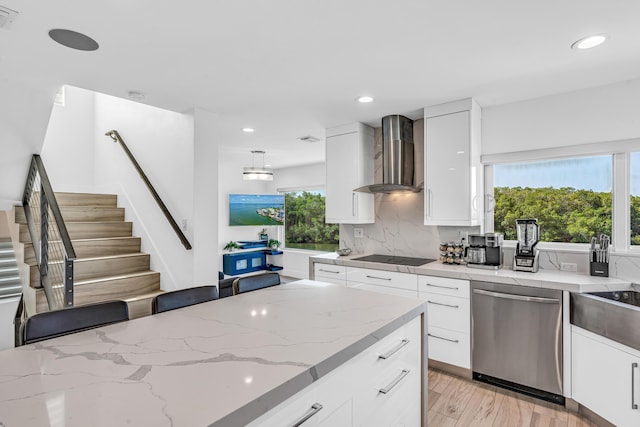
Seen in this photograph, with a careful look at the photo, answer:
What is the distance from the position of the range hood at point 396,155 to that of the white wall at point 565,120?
0.74 metres

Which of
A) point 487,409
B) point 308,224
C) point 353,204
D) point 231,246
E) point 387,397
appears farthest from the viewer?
point 308,224

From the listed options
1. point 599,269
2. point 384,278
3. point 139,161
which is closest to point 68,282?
point 139,161

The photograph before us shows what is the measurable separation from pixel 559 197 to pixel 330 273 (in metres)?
2.27

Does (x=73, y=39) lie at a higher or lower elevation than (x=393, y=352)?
higher

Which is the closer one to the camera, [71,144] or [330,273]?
Result: [330,273]

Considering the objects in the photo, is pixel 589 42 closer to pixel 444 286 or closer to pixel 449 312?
pixel 444 286

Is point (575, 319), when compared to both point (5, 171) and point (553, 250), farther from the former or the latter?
point (5, 171)

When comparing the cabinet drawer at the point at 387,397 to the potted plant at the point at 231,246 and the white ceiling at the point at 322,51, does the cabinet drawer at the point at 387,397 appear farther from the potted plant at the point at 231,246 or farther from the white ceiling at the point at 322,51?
the potted plant at the point at 231,246

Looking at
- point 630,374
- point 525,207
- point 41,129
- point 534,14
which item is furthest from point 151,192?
point 630,374

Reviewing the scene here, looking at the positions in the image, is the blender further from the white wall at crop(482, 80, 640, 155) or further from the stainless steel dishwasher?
the white wall at crop(482, 80, 640, 155)

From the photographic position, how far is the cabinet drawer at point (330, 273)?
3449mm

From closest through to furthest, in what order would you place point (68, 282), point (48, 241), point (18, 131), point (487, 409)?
1. point (68, 282)
2. point (487, 409)
3. point (48, 241)
4. point (18, 131)

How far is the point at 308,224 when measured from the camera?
7.05 m

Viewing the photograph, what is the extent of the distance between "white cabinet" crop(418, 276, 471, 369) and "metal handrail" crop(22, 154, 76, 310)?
2611 mm
